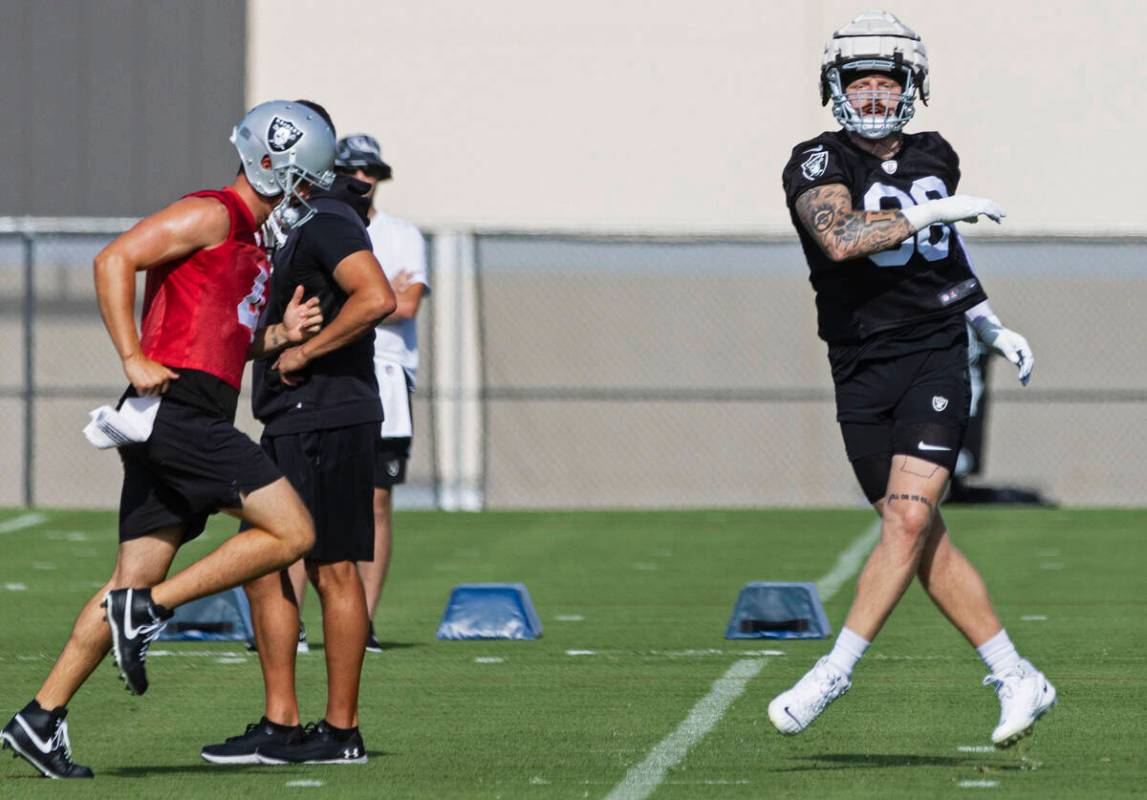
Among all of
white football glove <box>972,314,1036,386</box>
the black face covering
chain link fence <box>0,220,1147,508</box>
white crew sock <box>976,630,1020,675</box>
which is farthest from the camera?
chain link fence <box>0,220,1147,508</box>

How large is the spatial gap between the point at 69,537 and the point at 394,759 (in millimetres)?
9901

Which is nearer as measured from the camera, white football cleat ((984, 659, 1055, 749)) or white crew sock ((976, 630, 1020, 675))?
white football cleat ((984, 659, 1055, 749))

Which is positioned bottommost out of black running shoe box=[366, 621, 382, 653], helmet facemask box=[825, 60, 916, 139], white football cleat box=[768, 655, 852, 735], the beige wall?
black running shoe box=[366, 621, 382, 653]

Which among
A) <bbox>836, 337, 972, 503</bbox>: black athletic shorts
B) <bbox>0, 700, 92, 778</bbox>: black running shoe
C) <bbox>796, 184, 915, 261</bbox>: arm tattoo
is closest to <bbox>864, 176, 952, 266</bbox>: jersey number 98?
<bbox>796, 184, 915, 261</bbox>: arm tattoo

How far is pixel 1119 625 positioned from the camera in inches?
427

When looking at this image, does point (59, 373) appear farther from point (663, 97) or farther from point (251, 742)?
point (251, 742)

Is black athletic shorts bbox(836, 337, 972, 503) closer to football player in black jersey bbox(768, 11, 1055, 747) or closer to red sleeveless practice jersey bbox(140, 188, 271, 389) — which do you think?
football player in black jersey bbox(768, 11, 1055, 747)

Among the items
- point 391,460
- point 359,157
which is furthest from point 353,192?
point 391,460

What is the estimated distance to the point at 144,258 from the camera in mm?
6387

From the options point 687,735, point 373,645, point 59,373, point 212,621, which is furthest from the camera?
point 59,373

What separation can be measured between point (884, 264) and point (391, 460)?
3.79m

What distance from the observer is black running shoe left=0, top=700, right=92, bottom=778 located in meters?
6.46

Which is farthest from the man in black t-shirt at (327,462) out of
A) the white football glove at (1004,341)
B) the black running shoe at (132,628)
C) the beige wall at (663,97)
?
the beige wall at (663,97)

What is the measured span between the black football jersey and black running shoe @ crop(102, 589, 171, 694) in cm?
210
